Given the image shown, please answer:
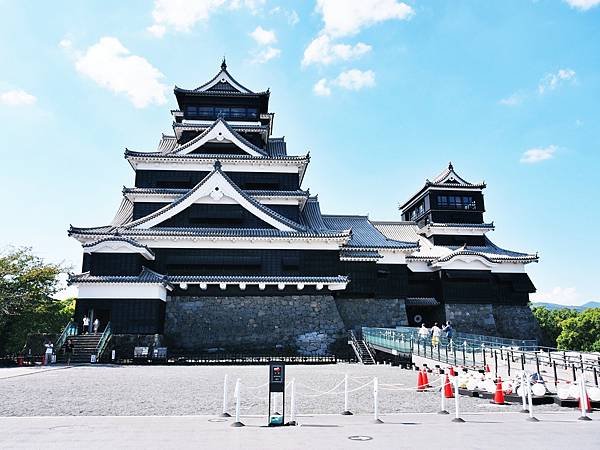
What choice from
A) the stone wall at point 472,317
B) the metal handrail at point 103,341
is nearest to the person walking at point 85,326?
the metal handrail at point 103,341

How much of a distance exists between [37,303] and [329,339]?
→ 19.4 m

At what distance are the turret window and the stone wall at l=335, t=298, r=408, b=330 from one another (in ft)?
36.1

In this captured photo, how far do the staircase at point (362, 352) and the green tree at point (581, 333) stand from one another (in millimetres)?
35243

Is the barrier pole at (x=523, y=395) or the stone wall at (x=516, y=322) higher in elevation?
the stone wall at (x=516, y=322)

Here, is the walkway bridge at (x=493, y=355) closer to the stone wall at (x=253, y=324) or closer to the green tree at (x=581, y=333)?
the stone wall at (x=253, y=324)

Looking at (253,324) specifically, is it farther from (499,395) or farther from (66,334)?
(499,395)

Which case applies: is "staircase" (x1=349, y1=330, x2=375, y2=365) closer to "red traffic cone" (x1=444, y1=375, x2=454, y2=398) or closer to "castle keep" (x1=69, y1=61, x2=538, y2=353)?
"castle keep" (x1=69, y1=61, x2=538, y2=353)

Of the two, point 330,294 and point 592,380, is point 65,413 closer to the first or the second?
point 592,380

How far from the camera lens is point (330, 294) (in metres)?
25.3

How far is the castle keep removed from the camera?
23328 mm

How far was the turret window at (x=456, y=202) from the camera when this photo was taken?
35312 millimetres

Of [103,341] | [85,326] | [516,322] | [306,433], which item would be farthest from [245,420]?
[516,322]

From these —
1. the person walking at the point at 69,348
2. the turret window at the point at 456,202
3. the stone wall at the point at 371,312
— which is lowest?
the person walking at the point at 69,348

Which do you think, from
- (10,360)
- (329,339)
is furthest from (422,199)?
(10,360)
